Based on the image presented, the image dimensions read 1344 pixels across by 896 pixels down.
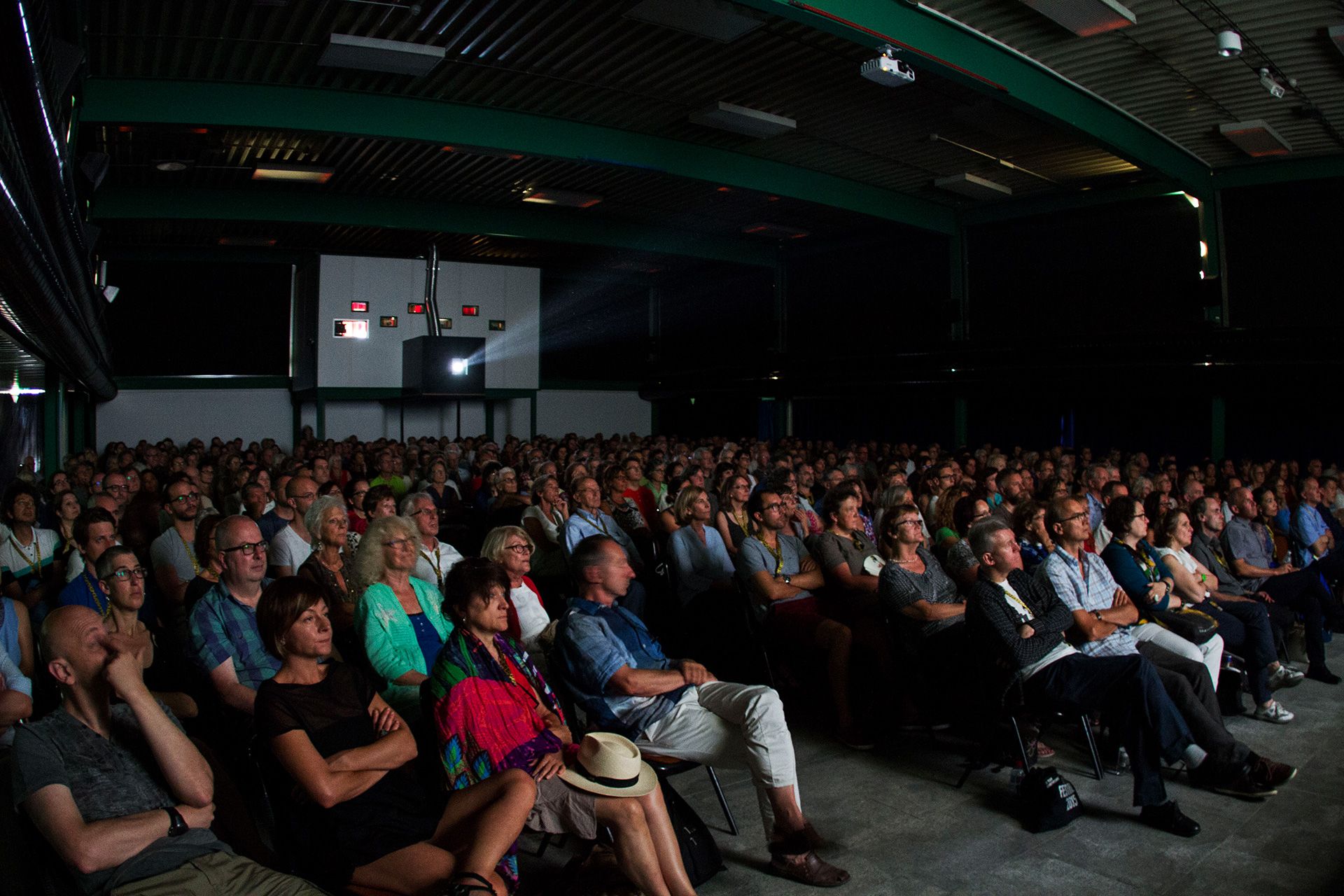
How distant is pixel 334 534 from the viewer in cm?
442

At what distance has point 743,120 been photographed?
10.1 metres

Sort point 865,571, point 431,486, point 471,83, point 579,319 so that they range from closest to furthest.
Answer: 1. point 865,571
2. point 431,486
3. point 471,83
4. point 579,319

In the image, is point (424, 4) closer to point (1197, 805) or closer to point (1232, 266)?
point (1197, 805)

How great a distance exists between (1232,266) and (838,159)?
18.3 ft

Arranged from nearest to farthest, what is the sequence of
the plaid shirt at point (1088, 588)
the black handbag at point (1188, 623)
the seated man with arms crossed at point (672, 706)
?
1. the seated man with arms crossed at point (672, 706)
2. the plaid shirt at point (1088, 588)
3. the black handbag at point (1188, 623)

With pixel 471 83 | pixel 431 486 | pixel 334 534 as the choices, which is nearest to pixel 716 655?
pixel 334 534

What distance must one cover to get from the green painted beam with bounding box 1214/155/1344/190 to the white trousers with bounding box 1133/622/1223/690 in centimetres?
997

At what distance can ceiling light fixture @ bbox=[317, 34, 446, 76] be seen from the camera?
7871 mm

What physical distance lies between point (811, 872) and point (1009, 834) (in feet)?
3.04

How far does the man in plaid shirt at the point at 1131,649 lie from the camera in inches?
153

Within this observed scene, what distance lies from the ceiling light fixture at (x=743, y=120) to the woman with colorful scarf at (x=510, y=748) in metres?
8.03

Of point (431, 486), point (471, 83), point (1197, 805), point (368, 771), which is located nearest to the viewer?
point (368, 771)

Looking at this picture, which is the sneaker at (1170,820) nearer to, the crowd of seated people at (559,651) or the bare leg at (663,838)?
the crowd of seated people at (559,651)

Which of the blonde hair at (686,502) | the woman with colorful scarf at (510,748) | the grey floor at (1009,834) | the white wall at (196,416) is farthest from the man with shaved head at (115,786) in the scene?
the white wall at (196,416)
